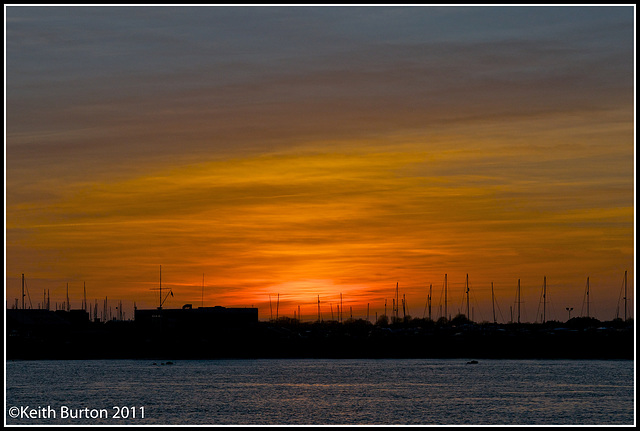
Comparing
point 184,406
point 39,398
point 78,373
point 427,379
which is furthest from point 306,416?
point 78,373

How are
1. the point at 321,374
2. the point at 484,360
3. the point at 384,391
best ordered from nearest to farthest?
the point at 384,391
the point at 321,374
the point at 484,360

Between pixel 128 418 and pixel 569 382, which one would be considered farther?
pixel 569 382

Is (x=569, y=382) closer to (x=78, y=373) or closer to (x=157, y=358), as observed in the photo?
(x=78, y=373)

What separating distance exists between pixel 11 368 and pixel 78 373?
25441mm

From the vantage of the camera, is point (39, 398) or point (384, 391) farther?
point (384, 391)

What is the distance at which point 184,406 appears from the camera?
8869cm

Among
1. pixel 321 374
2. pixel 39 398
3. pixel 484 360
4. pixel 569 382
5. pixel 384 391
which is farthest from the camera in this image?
pixel 484 360

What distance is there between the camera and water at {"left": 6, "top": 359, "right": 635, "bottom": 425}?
80812 millimetres

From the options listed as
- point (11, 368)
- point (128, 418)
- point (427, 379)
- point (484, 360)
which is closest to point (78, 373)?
point (11, 368)

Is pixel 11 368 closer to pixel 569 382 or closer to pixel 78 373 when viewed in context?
pixel 78 373

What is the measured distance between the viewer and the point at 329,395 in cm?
10012

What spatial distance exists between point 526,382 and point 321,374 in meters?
33.1

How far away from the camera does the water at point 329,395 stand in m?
80.8

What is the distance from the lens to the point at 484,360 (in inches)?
7554
